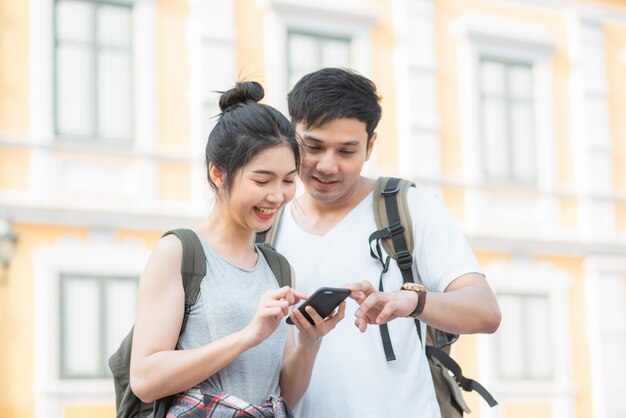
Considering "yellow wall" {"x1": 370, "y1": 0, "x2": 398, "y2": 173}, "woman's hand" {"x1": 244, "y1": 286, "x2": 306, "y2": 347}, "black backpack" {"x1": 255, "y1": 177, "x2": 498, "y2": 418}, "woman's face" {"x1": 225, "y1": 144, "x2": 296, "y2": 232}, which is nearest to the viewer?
"woman's hand" {"x1": 244, "y1": 286, "x2": 306, "y2": 347}

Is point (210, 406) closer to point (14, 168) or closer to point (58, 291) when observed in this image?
point (58, 291)

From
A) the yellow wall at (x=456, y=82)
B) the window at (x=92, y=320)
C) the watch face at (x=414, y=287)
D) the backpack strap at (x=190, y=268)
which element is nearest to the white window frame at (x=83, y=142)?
the window at (x=92, y=320)

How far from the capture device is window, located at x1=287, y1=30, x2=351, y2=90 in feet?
42.3

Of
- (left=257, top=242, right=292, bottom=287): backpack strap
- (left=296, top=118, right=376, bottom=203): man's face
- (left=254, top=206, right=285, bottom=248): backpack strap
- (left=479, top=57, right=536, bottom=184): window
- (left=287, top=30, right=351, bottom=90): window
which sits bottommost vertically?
(left=257, top=242, right=292, bottom=287): backpack strap

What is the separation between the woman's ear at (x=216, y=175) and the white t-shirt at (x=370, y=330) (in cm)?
50

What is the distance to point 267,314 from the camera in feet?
7.62

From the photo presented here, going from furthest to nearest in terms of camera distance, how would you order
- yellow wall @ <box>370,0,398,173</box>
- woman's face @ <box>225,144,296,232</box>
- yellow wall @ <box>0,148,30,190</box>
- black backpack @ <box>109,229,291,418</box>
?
yellow wall @ <box>370,0,398,173</box> < yellow wall @ <box>0,148,30,190</box> < woman's face @ <box>225,144,296,232</box> < black backpack @ <box>109,229,291,418</box>

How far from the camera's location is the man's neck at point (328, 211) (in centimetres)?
316

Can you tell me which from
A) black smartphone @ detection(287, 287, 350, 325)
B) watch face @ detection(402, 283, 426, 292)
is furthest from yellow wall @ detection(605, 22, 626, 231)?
black smartphone @ detection(287, 287, 350, 325)

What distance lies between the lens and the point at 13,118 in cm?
1117

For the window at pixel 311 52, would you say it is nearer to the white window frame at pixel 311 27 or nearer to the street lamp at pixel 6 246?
the white window frame at pixel 311 27

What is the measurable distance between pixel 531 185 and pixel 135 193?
5.40 metres

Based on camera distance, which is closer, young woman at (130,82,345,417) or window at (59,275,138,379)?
young woman at (130,82,345,417)

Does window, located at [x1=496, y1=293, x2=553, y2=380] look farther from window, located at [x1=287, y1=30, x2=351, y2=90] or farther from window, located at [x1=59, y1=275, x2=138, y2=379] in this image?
window, located at [x1=59, y1=275, x2=138, y2=379]
